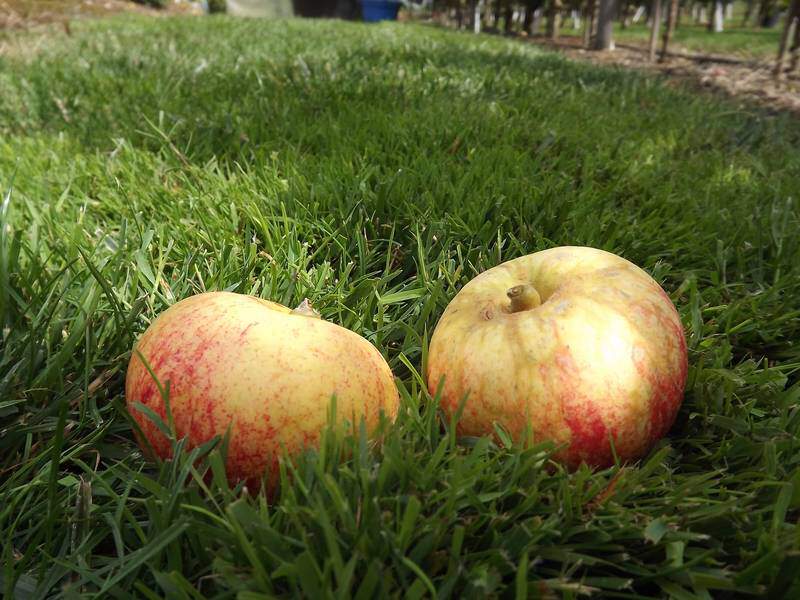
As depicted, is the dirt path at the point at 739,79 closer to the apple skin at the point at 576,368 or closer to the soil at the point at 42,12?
the apple skin at the point at 576,368

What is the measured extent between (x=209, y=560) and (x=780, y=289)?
68.5 inches

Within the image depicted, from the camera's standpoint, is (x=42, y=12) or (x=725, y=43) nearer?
(x=42, y=12)

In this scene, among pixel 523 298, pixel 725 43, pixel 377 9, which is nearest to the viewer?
pixel 523 298

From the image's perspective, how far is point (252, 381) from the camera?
1128 mm

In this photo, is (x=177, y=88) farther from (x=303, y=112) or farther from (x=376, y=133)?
(x=376, y=133)

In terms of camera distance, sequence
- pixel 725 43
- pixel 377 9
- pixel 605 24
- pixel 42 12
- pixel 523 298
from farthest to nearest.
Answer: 1. pixel 377 9
2. pixel 725 43
3. pixel 605 24
4. pixel 42 12
5. pixel 523 298

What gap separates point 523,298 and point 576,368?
0.20 meters

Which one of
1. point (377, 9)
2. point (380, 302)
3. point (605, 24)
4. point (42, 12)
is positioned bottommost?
point (380, 302)

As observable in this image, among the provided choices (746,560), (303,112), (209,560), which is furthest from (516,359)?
(303,112)

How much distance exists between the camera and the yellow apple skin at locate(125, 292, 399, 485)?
1120 millimetres

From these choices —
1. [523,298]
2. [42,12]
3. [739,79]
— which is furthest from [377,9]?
[523,298]

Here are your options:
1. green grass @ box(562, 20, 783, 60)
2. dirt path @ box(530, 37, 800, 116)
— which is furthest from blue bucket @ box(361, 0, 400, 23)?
dirt path @ box(530, 37, 800, 116)

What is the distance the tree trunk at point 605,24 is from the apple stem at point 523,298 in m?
15.1

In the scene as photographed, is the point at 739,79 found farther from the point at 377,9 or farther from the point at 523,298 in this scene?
the point at 377,9
